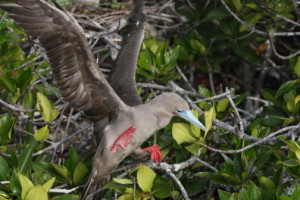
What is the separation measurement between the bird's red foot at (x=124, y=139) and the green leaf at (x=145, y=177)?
604 millimetres

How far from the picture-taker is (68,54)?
172 inches

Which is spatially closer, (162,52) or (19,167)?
(19,167)

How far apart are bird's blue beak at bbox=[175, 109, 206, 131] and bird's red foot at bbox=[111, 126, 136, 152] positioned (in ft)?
1.21

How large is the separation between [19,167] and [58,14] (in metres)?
1.13

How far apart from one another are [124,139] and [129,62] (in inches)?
31.8

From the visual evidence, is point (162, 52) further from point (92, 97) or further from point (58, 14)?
point (58, 14)

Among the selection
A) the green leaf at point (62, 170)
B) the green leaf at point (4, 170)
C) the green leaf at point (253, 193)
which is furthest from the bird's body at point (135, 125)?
the green leaf at point (253, 193)

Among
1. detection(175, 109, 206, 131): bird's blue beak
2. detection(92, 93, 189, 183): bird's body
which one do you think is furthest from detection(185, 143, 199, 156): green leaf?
detection(92, 93, 189, 183): bird's body

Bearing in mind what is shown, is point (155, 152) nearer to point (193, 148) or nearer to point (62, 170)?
point (193, 148)

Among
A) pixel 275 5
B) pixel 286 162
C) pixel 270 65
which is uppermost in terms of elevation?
pixel 275 5

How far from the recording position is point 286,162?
13.0 feet

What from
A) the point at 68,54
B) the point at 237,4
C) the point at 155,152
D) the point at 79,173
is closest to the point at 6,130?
the point at 79,173

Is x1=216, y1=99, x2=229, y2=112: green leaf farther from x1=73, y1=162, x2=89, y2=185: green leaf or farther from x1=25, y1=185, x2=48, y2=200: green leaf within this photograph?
x1=25, y1=185, x2=48, y2=200: green leaf

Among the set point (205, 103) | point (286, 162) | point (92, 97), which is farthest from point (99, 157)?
point (286, 162)
